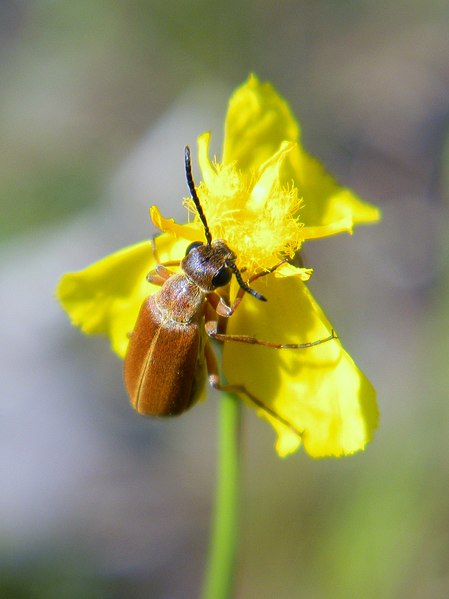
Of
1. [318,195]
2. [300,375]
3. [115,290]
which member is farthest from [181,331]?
[318,195]

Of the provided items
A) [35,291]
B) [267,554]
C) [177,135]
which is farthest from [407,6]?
[267,554]

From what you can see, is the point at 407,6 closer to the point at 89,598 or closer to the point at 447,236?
the point at 447,236

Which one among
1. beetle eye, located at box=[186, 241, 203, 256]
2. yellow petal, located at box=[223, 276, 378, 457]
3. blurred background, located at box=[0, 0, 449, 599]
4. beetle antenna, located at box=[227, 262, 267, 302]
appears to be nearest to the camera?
yellow petal, located at box=[223, 276, 378, 457]

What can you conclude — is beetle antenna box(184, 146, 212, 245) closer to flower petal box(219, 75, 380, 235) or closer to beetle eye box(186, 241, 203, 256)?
beetle eye box(186, 241, 203, 256)

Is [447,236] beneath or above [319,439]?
above

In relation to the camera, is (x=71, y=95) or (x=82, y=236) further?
(x=71, y=95)

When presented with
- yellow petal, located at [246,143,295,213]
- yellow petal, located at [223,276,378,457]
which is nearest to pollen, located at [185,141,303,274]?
yellow petal, located at [246,143,295,213]
